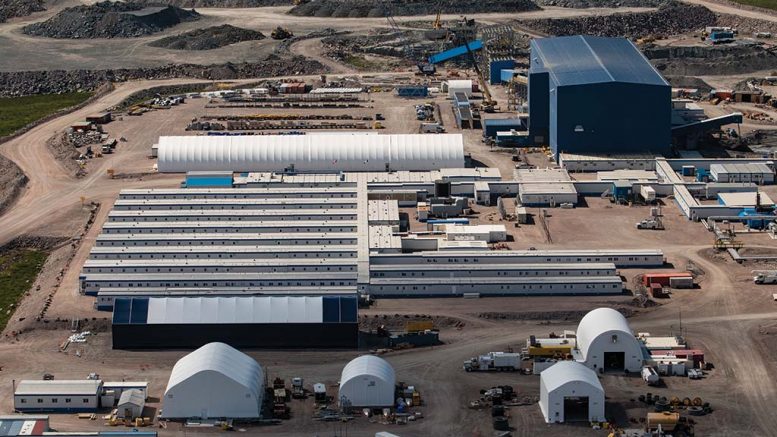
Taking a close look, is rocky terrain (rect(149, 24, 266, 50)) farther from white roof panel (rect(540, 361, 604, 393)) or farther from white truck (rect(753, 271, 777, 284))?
white roof panel (rect(540, 361, 604, 393))

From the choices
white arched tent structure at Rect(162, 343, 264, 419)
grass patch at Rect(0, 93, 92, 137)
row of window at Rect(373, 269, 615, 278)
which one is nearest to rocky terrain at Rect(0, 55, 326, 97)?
grass patch at Rect(0, 93, 92, 137)

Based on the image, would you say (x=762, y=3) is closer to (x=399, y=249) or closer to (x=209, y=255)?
(x=399, y=249)

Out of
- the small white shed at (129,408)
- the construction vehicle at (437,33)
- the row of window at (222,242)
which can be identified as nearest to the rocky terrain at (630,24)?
the construction vehicle at (437,33)

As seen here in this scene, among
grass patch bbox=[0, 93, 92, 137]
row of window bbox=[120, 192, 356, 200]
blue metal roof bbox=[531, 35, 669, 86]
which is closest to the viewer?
row of window bbox=[120, 192, 356, 200]

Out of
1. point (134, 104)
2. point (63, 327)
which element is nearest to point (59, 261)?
point (63, 327)

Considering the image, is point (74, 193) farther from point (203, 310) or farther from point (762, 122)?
point (762, 122)

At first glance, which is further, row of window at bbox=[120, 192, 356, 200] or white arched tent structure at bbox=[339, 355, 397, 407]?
row of window at bbox=[120, 192, 356, 200]
